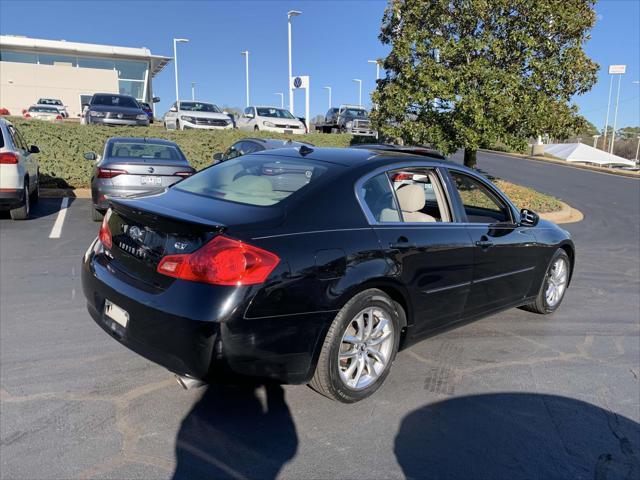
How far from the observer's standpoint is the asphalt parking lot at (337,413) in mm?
2850

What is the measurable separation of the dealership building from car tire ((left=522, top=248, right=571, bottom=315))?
151 feet

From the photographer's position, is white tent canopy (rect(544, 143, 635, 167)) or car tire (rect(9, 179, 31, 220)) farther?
white tent canopy (rect(544, 143, 635, 167))

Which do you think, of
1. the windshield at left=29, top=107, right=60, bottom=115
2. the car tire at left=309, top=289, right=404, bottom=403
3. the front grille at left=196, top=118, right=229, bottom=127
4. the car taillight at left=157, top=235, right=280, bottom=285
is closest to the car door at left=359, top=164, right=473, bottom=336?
the car tire at left=309, top=289, right=404, bottom=403

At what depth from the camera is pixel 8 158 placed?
8.21m

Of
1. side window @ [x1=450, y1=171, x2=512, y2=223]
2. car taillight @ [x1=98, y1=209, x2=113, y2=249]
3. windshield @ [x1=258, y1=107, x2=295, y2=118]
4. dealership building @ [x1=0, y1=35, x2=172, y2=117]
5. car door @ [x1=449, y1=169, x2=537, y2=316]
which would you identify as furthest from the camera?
dealership building @ [x1=0, y1=35, x2=172, y2=117]

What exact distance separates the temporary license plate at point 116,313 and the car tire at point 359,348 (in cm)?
120

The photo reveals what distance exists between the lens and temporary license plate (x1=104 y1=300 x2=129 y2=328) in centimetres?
317

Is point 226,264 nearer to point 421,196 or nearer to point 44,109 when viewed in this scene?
point 421,196

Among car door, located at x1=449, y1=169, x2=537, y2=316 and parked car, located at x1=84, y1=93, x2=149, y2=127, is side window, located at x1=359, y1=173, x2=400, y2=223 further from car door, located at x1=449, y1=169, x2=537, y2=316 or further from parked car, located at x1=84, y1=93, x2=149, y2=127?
parked car, located at x1=84, y1=93, x2=149, y2=127

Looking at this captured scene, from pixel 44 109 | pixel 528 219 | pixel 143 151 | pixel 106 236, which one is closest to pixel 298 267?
pixel 106 236

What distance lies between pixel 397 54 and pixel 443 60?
1.15 metres

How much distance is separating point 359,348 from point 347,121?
88.9 feet

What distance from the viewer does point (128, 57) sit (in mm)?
53312

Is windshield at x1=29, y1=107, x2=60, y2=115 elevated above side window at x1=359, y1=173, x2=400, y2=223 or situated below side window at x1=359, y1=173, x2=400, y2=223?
above
